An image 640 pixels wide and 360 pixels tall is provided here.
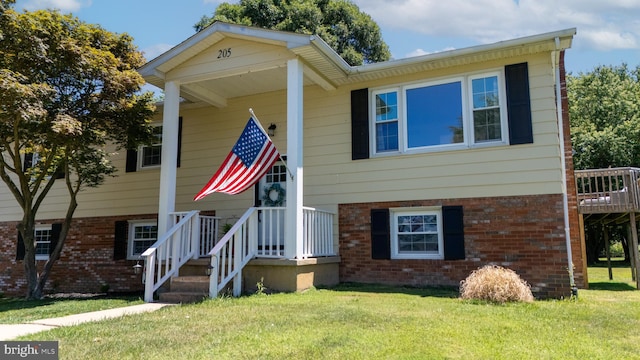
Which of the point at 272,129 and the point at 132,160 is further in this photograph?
the point at 132,160

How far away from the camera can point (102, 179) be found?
36.8 feet

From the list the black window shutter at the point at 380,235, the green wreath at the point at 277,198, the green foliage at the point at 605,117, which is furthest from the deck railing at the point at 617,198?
the green foliage at the point at 605,117

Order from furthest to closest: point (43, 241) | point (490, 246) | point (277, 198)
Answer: point (43, 241)
point (277, 198)
point (490, 246)

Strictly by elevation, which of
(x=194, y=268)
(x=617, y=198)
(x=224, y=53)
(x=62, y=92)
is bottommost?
(x=194, y=268)

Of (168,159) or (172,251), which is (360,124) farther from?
(172,251)

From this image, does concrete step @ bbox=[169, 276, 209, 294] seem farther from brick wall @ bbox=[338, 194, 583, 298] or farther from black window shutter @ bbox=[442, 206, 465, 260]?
black window shutter @ bbox=[442, 206, 465, 260]

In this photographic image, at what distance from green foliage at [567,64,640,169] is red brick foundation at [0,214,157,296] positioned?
2063 centimetres

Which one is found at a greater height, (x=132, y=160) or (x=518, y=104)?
(x=518, y=104)

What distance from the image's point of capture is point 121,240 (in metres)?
11.7

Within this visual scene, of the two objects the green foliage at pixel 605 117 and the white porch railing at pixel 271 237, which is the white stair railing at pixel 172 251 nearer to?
the white porch railing at pixel 271 237

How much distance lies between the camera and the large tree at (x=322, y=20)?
67.9 feet

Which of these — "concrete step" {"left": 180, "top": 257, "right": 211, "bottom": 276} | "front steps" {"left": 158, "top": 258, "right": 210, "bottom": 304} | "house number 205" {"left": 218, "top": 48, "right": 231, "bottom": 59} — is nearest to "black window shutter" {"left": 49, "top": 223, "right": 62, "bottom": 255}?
"concrete step" {"left": 180, "top": 257, "right": 211, "bottom": 276}

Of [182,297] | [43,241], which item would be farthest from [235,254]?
[43,241]

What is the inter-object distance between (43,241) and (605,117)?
26662 millimetres
